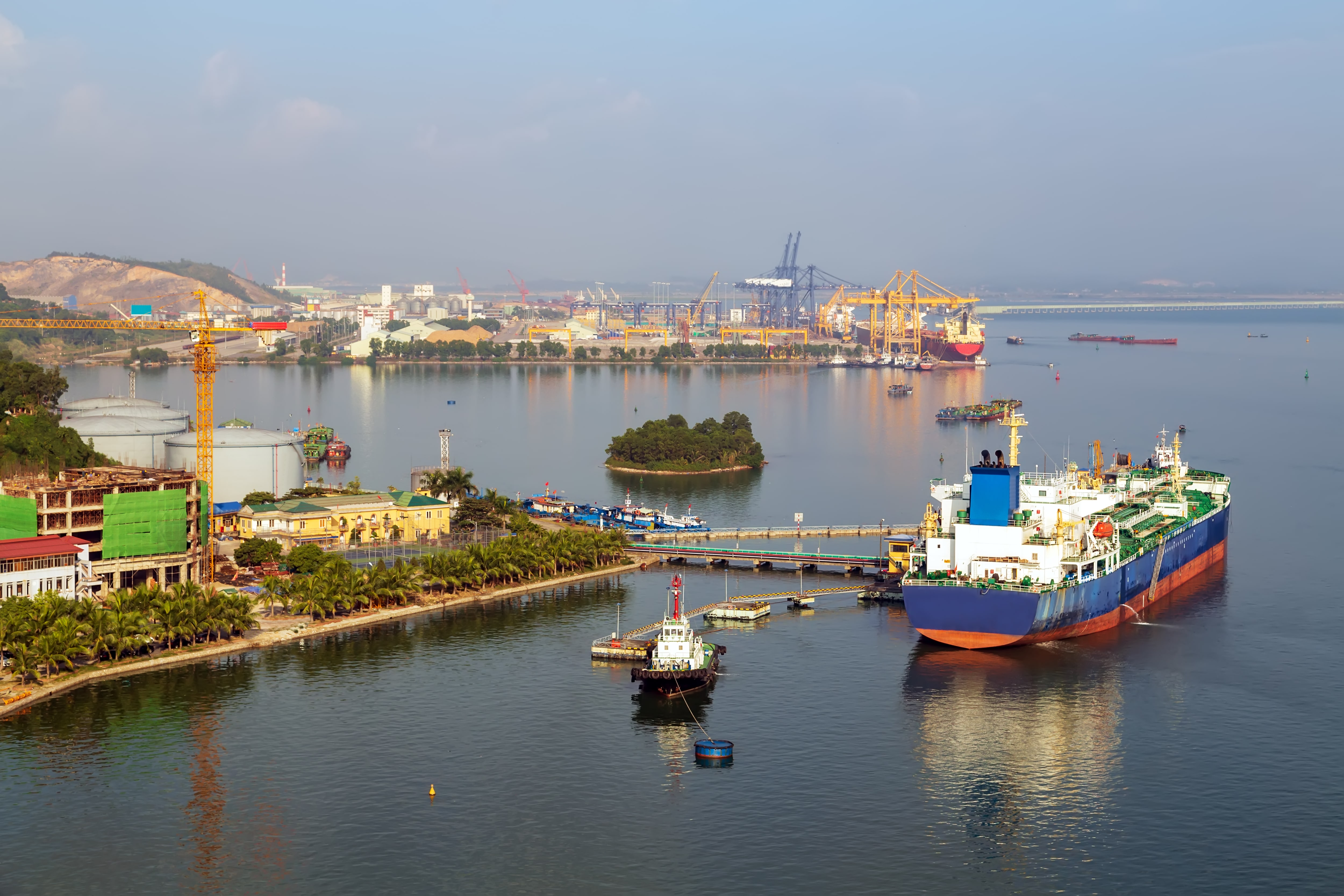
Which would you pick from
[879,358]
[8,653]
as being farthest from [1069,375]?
[8,653]

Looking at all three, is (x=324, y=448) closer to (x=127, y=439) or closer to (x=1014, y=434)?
(x=127, y=439)

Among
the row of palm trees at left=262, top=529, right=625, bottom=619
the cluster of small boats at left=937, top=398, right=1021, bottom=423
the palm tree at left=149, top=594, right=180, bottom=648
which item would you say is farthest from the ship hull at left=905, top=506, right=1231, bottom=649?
the cluster of small boats at left=937, top=398, right=1021, bottom=423

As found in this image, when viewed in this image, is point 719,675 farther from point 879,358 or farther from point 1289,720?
point 879,358

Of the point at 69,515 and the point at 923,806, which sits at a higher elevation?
the point at 69,515

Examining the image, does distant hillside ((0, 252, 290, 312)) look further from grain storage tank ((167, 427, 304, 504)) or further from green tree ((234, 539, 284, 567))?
green tree ((234, 539, 284, 567))

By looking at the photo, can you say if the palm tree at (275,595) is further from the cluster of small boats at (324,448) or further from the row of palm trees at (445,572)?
the cluster of small boats at (324,448)
